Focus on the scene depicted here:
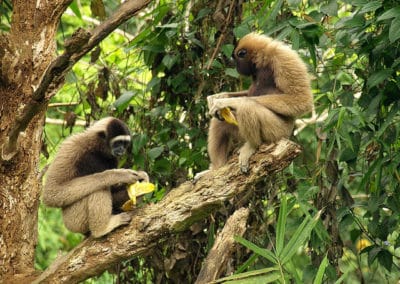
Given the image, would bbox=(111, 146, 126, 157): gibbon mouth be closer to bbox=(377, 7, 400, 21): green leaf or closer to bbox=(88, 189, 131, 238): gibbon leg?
bbox=(88, 189, 131, 238): gibbon leg

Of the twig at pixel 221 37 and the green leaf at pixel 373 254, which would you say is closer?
the green leaf at pixel 373 254

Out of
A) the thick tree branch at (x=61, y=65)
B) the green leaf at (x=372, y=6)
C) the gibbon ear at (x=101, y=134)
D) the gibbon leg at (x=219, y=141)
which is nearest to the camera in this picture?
the thick tree branch at (x=61, y=65)

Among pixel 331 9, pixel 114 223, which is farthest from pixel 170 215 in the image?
pixel 331 9

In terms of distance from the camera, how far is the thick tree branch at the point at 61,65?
4285mm

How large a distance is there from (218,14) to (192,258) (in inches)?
102

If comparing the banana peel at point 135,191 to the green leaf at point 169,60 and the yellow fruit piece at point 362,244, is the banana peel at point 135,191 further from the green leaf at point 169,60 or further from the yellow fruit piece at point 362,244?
the yellow fruit piece at point 362,244

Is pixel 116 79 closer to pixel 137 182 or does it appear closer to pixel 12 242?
pixel 137 182

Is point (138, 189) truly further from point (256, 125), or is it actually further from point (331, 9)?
point (331, 9)

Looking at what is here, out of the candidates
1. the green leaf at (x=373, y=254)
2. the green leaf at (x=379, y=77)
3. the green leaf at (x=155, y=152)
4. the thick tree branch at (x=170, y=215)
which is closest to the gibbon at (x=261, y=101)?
the thick tree branch at (x=170, y=215)

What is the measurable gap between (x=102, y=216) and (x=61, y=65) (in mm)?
1469

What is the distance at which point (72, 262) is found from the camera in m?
5.02

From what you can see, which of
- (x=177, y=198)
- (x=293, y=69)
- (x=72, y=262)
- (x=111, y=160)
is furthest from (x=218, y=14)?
(x=72, y=262)

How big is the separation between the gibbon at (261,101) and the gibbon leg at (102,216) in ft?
3.44

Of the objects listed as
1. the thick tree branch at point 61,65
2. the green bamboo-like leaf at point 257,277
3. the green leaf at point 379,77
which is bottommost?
the green bamboo-like leaf at point 257,277
